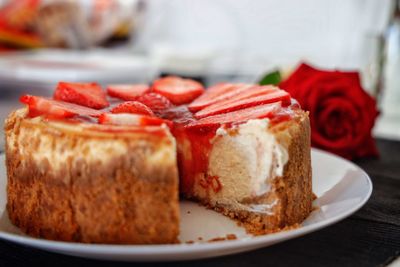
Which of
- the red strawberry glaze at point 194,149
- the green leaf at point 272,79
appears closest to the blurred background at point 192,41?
the green leaf at point 272,79

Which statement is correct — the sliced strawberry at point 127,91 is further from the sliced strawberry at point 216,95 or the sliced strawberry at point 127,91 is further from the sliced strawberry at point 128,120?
the sliced strawberry at point 128,120

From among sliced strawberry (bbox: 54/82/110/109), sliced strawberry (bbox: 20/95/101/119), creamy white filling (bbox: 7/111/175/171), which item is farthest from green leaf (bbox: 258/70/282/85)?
creamy white filling (bbox: 7/111/175/171)

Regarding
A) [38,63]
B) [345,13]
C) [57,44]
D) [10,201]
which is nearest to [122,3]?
[57,44]

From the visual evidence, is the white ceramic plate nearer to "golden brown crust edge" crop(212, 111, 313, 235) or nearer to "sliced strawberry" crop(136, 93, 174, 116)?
"golden brown crust edge" crop(212, 111, 313, 235)

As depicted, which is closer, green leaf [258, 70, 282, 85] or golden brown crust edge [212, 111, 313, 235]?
golden brown crust edge [212, 111, 313, 235]

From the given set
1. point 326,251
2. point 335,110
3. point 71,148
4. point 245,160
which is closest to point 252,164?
point 245,160

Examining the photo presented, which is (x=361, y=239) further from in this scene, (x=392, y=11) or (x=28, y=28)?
(x=28, y=28)
